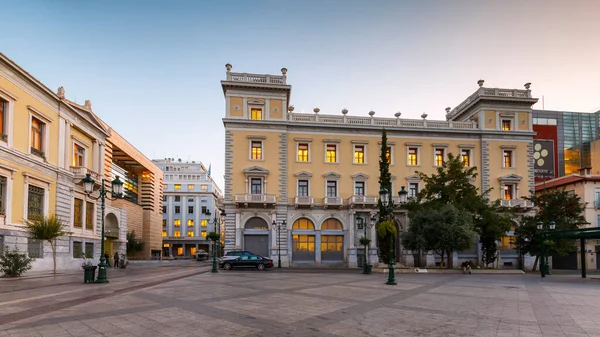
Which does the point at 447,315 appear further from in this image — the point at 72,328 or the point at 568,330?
the point at 72,328

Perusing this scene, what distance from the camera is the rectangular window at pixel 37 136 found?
29.7m

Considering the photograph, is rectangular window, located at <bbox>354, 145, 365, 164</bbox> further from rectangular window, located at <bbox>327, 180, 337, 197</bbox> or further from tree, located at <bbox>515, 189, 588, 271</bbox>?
tree, located at <bbox>515, 189, 588, 271</bbox>

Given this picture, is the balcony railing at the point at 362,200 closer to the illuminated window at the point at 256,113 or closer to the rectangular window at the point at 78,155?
the illuminated window at the point at 256,113

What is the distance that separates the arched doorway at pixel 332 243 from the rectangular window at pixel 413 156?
33.8ft

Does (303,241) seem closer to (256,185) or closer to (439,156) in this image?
(256,185)

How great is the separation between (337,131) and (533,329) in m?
36.4

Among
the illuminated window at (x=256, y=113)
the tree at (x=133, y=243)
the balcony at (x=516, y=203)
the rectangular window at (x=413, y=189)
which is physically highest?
the illuminated window at (x=256, y=113)

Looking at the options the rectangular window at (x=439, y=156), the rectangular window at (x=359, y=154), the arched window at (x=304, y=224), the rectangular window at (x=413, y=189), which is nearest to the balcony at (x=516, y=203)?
the rectangular window at (x=439, y=156)

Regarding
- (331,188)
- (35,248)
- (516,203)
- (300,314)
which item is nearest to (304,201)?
(331,188)

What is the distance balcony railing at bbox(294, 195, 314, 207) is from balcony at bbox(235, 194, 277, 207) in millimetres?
2257

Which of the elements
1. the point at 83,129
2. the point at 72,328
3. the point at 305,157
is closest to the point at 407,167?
the point at 305,157

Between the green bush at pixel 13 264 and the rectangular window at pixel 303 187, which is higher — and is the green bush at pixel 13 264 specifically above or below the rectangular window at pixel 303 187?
below

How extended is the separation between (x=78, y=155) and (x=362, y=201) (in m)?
26.4

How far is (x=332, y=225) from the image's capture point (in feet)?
148
